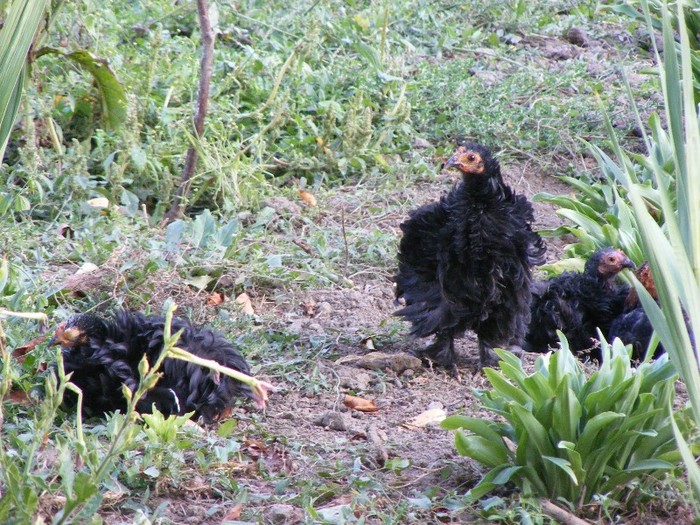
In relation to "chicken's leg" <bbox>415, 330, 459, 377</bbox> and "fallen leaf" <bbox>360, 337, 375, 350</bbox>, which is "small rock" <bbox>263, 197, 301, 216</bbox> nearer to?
"fallen leaf" <bbox>360, 337, 375, 350</bbox>

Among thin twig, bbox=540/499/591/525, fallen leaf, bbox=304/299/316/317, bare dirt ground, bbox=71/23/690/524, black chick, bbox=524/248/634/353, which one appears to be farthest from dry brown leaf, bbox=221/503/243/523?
black chick, bbox=524/248/634/353

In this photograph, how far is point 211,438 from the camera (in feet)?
12.2

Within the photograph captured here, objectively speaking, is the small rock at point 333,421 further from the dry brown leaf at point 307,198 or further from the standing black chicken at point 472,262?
the dry brown leaf at point 307,198

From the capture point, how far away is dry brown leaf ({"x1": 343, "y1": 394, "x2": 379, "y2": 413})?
429 cm

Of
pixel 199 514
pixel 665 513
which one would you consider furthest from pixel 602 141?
pixel 199 514

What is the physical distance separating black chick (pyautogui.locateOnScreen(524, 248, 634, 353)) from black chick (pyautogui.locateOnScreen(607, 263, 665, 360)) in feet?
0.32

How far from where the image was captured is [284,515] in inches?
126

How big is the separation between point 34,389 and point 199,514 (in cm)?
113

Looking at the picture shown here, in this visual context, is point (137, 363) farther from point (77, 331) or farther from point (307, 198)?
point (307, 198)

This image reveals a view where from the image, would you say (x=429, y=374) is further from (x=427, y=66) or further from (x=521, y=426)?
(x=427, y=66)

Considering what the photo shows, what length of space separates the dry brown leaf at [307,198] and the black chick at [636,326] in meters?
2.12

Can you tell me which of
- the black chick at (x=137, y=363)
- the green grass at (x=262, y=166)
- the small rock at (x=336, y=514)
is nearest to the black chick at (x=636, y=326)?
the green grass at (x=262, y=166)

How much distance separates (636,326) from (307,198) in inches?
93.3

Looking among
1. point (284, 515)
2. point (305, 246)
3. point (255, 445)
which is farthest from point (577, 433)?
point (305, 246)
